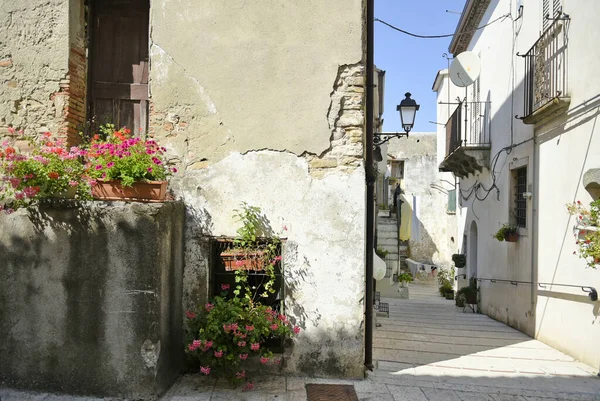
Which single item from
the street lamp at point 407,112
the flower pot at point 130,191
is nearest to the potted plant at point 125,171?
the flower pot at point 130,191

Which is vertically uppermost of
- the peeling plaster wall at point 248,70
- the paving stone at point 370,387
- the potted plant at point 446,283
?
the peeling plaster wall at point 248,70

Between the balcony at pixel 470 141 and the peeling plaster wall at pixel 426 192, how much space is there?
33.2 ft

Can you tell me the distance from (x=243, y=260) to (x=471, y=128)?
432 inches

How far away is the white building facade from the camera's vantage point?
6.77 metres

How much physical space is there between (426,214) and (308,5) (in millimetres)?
23100

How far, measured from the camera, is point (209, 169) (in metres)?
5.20

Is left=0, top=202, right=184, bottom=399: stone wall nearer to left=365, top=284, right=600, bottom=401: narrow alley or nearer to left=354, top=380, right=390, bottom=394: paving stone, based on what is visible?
left=354, top=380, right=390, bottom=394: paving stone

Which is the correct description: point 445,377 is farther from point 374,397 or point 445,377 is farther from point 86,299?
point 86,299

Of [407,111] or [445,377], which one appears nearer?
[445,377]

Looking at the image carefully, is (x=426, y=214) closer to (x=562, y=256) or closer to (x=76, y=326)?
(x=562, y=256)

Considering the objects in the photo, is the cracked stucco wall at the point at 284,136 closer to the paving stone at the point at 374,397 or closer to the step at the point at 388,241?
the paving stone at the point at 374,397

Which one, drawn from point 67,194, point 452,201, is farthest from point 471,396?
point 452,201

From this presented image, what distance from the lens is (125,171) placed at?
14.8 ft

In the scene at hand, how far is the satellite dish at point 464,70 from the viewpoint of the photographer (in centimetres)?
1225
